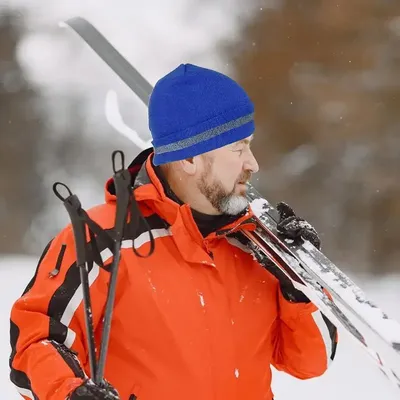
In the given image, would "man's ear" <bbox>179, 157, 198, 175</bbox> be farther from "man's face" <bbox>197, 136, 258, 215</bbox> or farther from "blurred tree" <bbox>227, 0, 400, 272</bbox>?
"blurred tree" <bbox>227, 0, 400, 272</bbox>

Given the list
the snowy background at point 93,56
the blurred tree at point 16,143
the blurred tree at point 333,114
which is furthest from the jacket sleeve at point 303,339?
the blurred tree at point 16,143

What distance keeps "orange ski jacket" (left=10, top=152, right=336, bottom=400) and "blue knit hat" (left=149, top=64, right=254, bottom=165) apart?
0.07 m

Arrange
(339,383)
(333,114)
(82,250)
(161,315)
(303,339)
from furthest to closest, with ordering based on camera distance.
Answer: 1. (333,114)
2. (339,383)
3. (303,339)
4. (161,315)
5. (82,250)

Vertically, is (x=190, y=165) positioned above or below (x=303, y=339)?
above

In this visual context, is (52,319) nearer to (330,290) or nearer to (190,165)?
(190,165)

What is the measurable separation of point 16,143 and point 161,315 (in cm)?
337

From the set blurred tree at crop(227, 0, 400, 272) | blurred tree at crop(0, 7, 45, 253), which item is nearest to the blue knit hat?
blurred tree at crop(227, 0, 400, 272)

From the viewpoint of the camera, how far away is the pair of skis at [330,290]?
92 centimetres

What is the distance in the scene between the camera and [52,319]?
0.91 meters

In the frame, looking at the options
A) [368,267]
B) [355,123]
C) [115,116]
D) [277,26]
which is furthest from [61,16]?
[368,267]

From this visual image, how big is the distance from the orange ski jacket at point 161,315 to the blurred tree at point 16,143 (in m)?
3.19

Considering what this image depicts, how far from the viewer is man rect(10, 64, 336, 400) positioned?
93cm

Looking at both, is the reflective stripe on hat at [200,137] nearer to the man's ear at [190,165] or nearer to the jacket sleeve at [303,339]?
the man's ear at [190,165]

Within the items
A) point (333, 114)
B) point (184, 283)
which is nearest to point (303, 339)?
point (184, 283)
